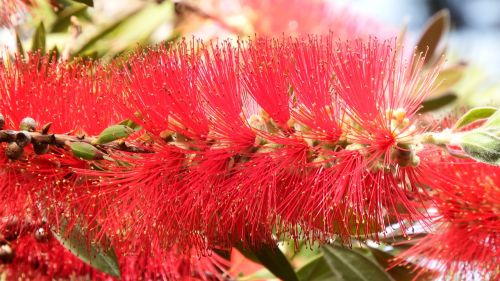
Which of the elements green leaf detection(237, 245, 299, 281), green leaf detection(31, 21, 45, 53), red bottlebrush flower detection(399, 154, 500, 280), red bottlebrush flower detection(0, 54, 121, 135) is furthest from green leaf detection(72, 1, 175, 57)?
red bottlebrush flower detection(399, 154, 500, 280)

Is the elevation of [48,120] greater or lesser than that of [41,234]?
greater

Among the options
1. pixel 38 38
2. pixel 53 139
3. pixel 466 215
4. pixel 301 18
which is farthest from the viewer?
pixel 301 18

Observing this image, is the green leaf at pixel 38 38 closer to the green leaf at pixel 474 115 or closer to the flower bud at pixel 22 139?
the flower bud at pixel 22 139

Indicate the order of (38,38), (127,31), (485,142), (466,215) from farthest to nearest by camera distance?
1. (127,31)
2. (38,38)
3. (466,215)
4. (485,142)

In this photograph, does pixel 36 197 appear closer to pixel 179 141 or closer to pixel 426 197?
pixel 179 141

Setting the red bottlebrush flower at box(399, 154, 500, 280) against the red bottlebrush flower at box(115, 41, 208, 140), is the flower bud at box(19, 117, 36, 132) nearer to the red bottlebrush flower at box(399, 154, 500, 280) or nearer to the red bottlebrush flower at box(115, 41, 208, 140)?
the red bottlebrush flower at box(115, 41, 208, 140)

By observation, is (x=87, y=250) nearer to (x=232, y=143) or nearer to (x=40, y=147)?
(x=40, y=147)

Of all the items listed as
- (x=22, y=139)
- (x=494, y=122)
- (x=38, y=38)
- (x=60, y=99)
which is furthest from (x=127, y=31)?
(x=494, y=122)

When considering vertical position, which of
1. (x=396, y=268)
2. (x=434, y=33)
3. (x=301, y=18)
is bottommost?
(x=396, y=268)
